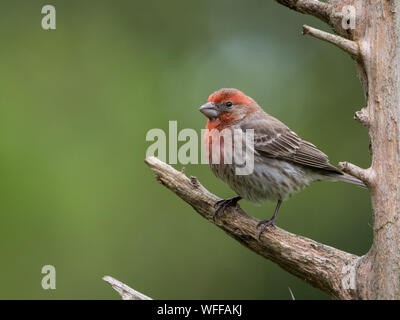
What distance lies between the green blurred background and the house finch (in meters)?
1.45

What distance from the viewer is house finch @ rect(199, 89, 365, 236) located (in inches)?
219

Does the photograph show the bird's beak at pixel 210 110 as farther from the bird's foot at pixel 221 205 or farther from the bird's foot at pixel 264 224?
the bird's foot at pixel 264 224

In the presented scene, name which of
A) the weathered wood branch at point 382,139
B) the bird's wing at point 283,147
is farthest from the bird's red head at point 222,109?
the weathered wood branch at point 382,139

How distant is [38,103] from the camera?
7.35 metres

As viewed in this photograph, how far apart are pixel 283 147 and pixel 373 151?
6.23 ft

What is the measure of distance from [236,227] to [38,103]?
3501 millimetres

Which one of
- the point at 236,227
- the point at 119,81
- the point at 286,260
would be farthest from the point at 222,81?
the point at 286,260

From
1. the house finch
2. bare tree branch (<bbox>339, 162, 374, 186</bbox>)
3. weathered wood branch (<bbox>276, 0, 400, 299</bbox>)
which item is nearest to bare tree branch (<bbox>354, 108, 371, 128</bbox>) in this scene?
weathered wood branch (<bbox>276, 0, 400, 299</bbox>)

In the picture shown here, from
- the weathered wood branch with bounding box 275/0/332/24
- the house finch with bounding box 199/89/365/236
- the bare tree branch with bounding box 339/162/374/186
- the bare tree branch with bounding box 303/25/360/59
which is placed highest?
the weathered wood branch with bounding box 275/0/332/24

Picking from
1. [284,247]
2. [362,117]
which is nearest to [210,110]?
[284,247]

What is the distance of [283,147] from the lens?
5.86 metres

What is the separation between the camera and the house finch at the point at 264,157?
5.56m

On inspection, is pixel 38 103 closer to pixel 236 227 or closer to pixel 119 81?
pixel 119 81

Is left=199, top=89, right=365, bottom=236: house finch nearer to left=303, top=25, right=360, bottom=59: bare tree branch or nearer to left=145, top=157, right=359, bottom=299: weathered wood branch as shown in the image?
left=145, top=157, right=359, bottom=299: weathered wood branch
